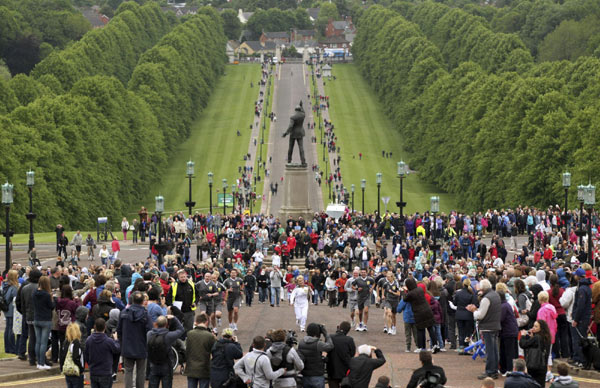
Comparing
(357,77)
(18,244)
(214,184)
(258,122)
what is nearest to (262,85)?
(357,77)

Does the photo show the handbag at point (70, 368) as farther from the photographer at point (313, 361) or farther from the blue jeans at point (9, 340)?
the blue jeans at point (9, 340)

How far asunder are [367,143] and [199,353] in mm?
106334

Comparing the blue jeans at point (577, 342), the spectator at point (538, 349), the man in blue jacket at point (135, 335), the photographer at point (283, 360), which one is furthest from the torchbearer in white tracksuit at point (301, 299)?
the photographer at point (283, 360)

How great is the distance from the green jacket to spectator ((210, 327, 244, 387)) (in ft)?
1.73

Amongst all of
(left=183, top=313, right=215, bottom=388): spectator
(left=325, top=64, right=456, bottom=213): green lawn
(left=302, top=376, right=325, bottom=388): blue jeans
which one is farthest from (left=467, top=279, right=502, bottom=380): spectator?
(left=325, top=64, right=456, bottom=213): green lawn

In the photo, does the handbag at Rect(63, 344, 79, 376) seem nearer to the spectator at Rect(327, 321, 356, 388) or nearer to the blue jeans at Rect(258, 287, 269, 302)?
the spectator at Rect(327, 321, 356, 388)

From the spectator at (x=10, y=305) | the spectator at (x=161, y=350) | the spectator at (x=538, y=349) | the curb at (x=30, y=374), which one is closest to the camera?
the spectator at (x=161, y=350)

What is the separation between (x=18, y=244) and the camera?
63.1 meters

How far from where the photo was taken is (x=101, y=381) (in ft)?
72.7

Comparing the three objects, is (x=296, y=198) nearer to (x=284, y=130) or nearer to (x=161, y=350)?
(x=161, y=350)

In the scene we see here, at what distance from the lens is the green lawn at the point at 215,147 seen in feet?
343

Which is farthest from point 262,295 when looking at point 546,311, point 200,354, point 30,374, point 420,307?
point 200,354

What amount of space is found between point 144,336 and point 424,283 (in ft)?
28.9

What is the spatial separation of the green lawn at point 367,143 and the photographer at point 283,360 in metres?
74.0
